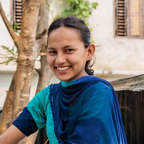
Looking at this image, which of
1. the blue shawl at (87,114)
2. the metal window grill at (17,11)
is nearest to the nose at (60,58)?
the blue shawl at (87,114)

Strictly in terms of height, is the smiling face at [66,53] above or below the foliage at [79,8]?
below

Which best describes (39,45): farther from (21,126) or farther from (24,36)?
(21,126)

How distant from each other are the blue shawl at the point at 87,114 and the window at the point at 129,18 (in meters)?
7.15

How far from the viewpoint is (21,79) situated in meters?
3.45

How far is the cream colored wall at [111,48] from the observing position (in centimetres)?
807

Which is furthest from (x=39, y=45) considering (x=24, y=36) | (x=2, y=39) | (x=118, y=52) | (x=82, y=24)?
(x=118, y=52)

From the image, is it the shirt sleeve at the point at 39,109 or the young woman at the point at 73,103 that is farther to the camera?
the shirt sleeve at the point at 39,109

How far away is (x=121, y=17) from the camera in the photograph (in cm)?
827

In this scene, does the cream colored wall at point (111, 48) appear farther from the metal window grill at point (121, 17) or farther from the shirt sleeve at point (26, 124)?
the shirt sleeve at point (26, 124)

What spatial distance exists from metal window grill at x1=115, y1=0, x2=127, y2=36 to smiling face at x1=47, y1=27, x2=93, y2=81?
7.10 m

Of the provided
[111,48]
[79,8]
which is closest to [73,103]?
[79,8]

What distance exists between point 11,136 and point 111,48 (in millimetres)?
7009

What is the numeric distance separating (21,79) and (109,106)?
7.87 feet

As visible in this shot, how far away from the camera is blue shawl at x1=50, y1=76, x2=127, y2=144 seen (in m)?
1.14
